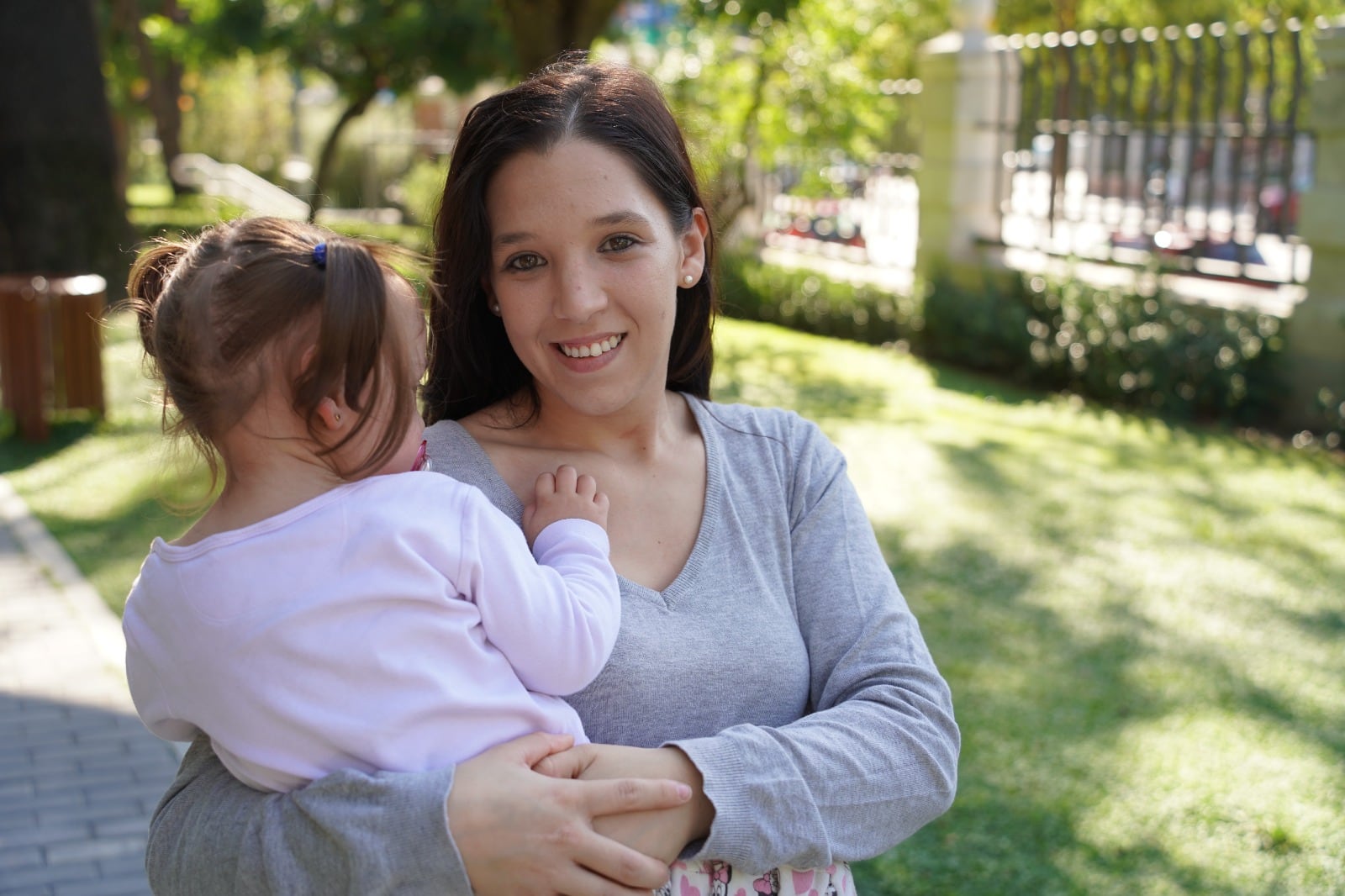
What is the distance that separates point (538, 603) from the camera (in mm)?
A: 1787

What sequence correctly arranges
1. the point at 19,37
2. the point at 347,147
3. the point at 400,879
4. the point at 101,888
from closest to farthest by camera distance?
the point at 400,879 → the point at 101,888 → the point at 19,37 → the point at 347,147

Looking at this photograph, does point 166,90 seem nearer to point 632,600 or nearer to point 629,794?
point 632,600

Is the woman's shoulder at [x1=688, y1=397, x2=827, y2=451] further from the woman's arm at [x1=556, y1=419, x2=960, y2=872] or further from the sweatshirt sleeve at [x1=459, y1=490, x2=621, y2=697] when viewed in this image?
the sweatshirt sleeve at [x1=459, y1=490, x2=621, y2=697]

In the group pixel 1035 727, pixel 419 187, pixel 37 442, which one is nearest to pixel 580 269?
pixel 1035 727

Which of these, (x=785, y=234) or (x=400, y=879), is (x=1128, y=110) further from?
(x=400, y=879)

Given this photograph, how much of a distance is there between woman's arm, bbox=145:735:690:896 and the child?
0.06 meters

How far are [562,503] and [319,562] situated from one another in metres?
0.46

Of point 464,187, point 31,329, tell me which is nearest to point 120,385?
point 31,329

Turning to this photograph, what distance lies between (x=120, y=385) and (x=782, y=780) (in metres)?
9.60

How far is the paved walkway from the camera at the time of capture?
380 centimetres

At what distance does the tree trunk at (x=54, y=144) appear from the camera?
11.7 metres

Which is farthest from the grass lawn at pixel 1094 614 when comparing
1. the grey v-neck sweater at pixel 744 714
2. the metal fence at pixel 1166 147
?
the metal fence at pixel 1166 147

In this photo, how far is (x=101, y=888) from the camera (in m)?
3.68

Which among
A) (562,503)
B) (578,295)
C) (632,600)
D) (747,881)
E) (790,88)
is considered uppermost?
(790,88)
